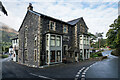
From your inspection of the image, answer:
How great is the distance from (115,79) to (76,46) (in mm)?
12911

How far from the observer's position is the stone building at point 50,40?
1406 centimetres

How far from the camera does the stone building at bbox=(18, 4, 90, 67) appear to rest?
46.1 feet

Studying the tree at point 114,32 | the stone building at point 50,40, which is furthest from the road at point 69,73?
the tree at point 114,32

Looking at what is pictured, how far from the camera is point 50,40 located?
14.3m

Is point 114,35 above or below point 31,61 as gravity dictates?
above

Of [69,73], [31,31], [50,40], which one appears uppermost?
[31,31]

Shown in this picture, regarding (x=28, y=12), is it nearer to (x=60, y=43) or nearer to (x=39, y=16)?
(x=39, y=16)

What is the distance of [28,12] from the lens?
17469 mm

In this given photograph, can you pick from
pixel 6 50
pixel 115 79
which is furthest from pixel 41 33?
pixel 6 50

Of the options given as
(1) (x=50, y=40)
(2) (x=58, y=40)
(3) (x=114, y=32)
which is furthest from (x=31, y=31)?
(3) (x=114, y=32)

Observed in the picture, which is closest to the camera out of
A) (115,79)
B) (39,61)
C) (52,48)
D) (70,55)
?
(115,79)

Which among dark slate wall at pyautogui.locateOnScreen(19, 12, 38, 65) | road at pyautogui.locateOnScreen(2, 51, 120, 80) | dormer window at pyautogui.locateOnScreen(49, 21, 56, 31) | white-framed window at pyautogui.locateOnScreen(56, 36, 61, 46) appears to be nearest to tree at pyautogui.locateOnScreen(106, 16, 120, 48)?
road at pyautogui.locateOnScreen(2, 51, 120, 80)

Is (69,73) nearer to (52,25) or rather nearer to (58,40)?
(58,40)

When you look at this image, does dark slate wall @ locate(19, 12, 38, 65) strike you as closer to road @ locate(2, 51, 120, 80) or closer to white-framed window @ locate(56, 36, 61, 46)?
road @ locate(2, 51, 120, 80)
